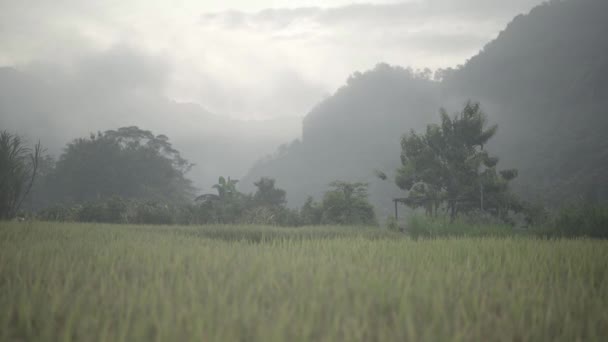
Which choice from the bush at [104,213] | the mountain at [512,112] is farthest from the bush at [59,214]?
the mountain at [512,112]

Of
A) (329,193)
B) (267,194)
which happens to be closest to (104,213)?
(329,193)

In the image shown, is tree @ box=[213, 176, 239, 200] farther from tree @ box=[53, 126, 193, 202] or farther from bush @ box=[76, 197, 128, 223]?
tree @ box=[53, 126, 193, 202]

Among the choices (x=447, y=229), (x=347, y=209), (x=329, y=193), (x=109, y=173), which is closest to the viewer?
(x=447, y=229)

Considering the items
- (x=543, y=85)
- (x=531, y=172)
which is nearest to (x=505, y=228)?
(x=531, y=172)

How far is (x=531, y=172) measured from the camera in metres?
45.0

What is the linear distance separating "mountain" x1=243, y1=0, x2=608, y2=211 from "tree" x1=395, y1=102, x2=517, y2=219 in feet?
13.9

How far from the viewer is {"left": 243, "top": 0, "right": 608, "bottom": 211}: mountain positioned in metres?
43.6

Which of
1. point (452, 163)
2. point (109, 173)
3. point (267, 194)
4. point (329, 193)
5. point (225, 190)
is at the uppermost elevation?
point (109, 173)

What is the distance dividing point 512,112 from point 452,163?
6393 cm

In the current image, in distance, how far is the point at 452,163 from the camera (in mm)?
20203

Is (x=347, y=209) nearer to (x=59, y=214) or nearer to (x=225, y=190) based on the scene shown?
(x=225, y=190)

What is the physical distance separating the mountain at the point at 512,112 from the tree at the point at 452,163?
4252mm

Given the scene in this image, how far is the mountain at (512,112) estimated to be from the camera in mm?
43594

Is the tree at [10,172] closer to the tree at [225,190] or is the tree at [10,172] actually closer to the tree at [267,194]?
the tree at [225,190]
